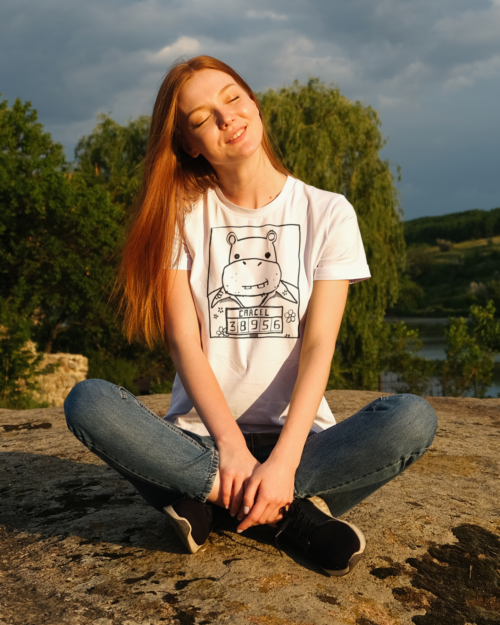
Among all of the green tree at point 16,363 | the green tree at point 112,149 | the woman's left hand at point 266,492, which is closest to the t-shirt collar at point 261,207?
the woman's left hand at point 266,492

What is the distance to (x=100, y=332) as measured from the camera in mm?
14781

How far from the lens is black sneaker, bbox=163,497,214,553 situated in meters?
1.56

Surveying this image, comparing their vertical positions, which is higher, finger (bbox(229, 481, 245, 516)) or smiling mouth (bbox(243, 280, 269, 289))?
smiling mouth (bbox(243, 280, 269, 289))

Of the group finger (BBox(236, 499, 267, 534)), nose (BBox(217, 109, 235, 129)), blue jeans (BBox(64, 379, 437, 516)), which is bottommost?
finger (BBox(236, 499, 267, 534))

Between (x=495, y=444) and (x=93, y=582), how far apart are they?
7.66 ft

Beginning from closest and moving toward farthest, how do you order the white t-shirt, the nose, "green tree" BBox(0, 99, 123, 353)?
1. the white t-shirt
2. the nose
3. "green tree" BBox(0, 99, 123, 353)

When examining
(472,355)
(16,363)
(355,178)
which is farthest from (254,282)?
(355,178)

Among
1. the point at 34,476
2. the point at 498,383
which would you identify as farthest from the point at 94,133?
the point at 34,476

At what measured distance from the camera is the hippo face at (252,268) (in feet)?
6.42

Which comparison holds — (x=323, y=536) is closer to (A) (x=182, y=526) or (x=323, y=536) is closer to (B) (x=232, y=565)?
(B) (x=232, y=565)

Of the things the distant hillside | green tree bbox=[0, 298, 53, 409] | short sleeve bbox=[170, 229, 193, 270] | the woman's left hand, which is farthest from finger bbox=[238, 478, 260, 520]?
the distant hillside

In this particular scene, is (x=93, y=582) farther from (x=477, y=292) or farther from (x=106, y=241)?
(x=477, y=292)

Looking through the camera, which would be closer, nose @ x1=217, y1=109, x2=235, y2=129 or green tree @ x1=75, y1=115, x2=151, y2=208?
nose @ x1=217, y1=109, x2=235, y2=129

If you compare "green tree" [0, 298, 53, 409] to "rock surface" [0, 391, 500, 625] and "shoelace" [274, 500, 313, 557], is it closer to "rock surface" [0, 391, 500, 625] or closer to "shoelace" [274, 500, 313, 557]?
"rock surface" [0, 391, 500, 625]
